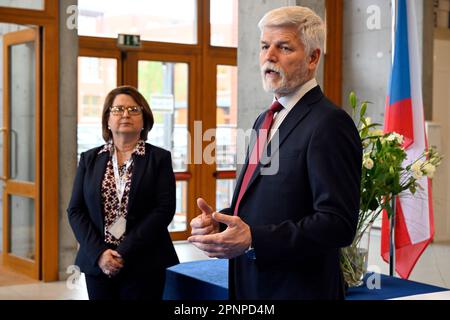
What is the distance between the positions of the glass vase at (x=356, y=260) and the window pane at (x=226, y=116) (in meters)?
5.94

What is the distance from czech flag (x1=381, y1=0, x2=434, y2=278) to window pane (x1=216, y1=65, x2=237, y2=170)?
4.52m

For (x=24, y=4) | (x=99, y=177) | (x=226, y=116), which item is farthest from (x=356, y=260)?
(x=226, y=116)

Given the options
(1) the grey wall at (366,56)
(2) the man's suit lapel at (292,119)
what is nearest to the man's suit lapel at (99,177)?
(2) the man's suit lapel at (292,119)

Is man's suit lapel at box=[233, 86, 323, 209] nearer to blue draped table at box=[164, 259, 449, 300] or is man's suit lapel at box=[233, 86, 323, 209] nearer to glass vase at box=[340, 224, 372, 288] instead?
blue draped table at box=[164, 259, 449, 300]

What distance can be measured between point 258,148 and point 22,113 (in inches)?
196

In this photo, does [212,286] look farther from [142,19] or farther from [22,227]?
[142,19]

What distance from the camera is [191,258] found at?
7.54 meters

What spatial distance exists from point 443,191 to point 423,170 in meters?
5.88

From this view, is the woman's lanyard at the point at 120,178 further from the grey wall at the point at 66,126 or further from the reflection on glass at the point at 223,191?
the reflection on glass at the point at 223,191

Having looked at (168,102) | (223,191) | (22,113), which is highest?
(168,102)

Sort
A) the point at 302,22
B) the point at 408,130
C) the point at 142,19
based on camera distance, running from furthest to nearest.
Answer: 1. the point at 142,19
2. the point at 408,130
3. the point at 302,22

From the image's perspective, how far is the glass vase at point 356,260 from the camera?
305 centimetres

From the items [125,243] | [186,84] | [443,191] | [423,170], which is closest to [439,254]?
[443,191]
